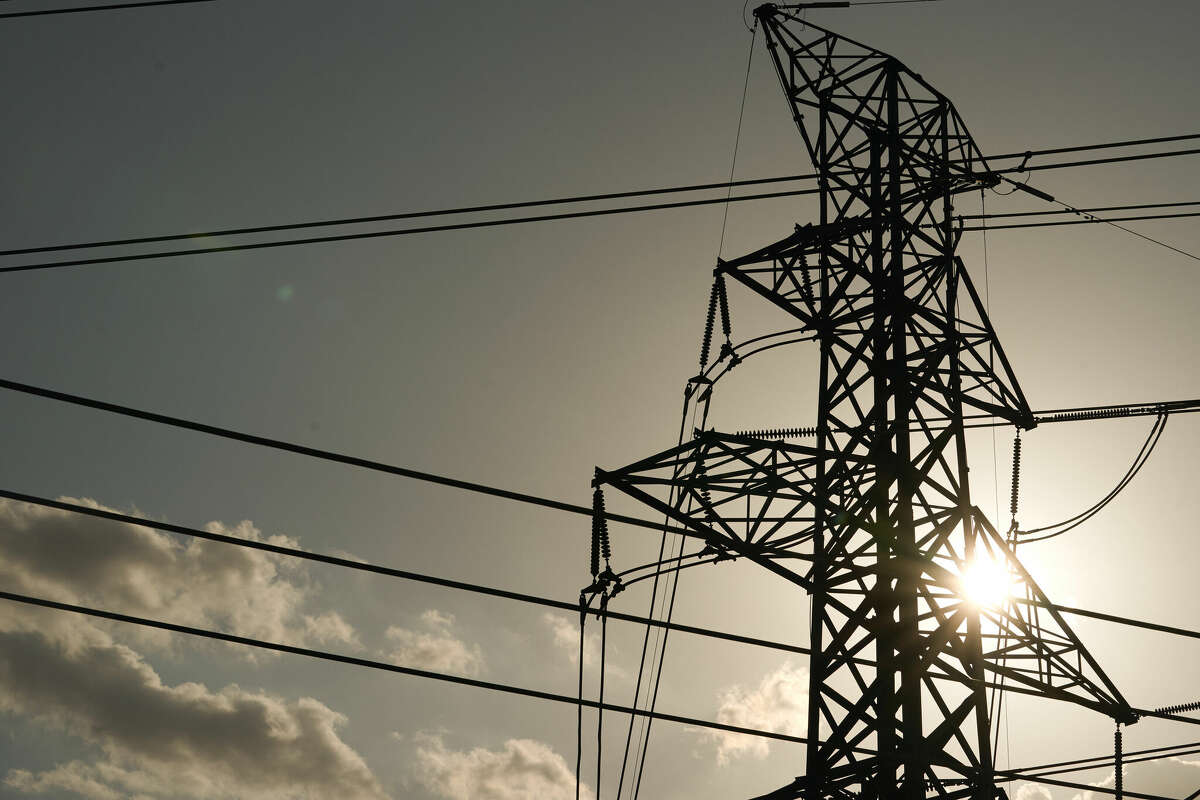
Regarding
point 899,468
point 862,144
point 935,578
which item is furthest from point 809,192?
point 935,578

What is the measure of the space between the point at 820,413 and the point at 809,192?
3.24m

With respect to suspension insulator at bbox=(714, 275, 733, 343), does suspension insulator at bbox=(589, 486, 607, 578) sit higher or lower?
lower

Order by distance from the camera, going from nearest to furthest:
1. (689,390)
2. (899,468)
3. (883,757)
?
1. (883,757)
2. (899,468)
3. (689,390)

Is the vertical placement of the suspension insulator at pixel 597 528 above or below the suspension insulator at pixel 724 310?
below

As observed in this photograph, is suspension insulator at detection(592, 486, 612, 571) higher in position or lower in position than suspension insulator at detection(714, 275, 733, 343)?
lower

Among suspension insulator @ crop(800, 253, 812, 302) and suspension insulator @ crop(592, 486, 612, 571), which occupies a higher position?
suspension insulator @ crop(800, 253, 812, 302)

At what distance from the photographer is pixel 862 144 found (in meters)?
15.0

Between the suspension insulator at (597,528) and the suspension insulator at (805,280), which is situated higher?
the suspension insulator at (805,280)

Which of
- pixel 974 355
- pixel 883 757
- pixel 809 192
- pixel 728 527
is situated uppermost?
pixel 809 192

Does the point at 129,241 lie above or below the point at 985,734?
above

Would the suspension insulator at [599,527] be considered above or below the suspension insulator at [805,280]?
below

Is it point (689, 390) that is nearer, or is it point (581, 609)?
point (581, 609)

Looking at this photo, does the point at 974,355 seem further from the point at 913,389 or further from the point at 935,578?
the point at 935,578

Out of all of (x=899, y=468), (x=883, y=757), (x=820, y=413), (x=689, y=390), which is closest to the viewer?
(x=883, y=757)
